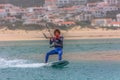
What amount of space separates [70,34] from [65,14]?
3704cm

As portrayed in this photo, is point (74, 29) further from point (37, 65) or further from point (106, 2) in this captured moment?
point (37, 65)

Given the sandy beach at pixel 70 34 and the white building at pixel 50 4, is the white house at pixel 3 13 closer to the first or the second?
the white building at pixel 50 4

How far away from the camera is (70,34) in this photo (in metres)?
113

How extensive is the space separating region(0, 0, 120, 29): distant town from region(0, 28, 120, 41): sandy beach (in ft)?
15.9

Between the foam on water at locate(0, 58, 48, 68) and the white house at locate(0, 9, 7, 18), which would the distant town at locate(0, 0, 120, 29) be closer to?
the white house at locate(0, 9, 7, 18)

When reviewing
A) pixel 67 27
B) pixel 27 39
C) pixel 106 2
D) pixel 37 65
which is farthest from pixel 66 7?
pixel 37 65

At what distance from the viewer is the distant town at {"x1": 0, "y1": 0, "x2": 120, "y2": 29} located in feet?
424

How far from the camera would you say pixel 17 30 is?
386 ft

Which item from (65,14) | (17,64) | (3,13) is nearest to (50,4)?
(3,13)

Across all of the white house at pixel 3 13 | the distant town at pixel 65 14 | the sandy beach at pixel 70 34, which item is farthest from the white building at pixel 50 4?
the sandy beach at pixel 70 34

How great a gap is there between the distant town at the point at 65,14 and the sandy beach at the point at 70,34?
4.86 meters

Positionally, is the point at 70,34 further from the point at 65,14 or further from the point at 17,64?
the point at 17,64

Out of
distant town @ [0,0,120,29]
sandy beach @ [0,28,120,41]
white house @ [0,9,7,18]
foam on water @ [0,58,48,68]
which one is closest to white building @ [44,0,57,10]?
distant town @ [0,0,120,29]

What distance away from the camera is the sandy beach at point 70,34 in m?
110
